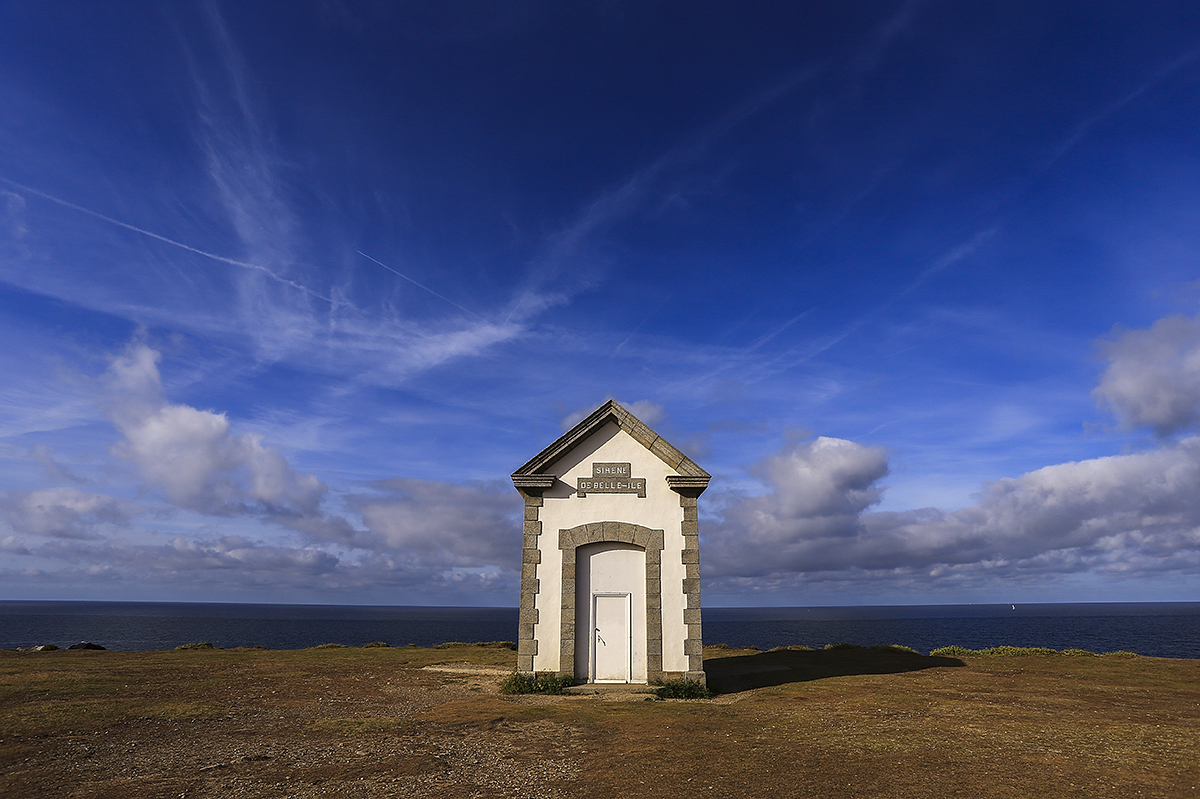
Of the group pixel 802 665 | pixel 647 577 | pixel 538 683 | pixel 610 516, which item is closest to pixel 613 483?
pixel 610 516

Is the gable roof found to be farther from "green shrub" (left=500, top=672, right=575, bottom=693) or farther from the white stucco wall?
"green shrub" (left=500, top=672, right=575, bottom=693)

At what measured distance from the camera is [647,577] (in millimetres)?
16500

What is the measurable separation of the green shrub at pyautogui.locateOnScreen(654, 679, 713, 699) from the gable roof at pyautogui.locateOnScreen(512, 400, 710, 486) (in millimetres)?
Answer: 4889

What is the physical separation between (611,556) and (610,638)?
2.03 m

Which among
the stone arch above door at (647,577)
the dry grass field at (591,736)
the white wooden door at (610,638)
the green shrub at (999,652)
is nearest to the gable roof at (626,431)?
the stone arch above door at (647,577)

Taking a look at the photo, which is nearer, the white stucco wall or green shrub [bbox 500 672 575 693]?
green shrub [bbox 500 672 575 693]

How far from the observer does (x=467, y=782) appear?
8.30 m

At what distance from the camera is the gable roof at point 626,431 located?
16906mm

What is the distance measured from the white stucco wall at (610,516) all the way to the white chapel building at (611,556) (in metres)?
0.03

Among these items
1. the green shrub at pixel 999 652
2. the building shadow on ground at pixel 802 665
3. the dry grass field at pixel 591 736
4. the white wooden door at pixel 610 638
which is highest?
the white wooden door at pixel 610 638

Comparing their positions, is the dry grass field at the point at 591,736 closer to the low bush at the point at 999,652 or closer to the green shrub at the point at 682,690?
the green shrub at the point at 682,690

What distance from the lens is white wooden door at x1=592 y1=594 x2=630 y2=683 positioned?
16297 millimetres

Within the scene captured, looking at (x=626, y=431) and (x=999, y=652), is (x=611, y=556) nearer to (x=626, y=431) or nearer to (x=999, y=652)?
(x=626, y=431)

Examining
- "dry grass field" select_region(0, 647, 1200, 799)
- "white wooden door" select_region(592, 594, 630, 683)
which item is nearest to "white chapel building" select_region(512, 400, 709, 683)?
"white wooden door" select_region(592, 594, 630, 683)
